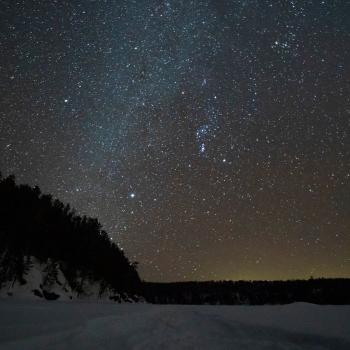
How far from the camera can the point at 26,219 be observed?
46.6 metres

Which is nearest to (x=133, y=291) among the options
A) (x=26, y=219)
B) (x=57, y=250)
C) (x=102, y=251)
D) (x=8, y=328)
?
(x=102, y=251)

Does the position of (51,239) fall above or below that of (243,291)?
above

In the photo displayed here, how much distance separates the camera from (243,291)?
503ft

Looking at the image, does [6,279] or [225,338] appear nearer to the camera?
[225,338]

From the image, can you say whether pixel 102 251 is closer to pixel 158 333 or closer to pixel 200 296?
pixel 158 333

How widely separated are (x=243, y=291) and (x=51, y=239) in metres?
119

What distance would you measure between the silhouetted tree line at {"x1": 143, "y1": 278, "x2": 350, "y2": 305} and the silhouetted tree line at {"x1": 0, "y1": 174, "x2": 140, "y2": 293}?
200ft

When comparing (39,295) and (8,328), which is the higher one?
(8,328)

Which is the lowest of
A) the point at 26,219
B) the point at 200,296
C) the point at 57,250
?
the point at 200,296

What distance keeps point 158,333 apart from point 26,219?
1791 inches

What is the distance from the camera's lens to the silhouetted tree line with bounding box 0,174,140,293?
43938 millimetres

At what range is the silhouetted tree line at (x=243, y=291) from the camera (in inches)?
4732

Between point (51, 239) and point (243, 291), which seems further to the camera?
point (243, 291)

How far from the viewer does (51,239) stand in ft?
182
